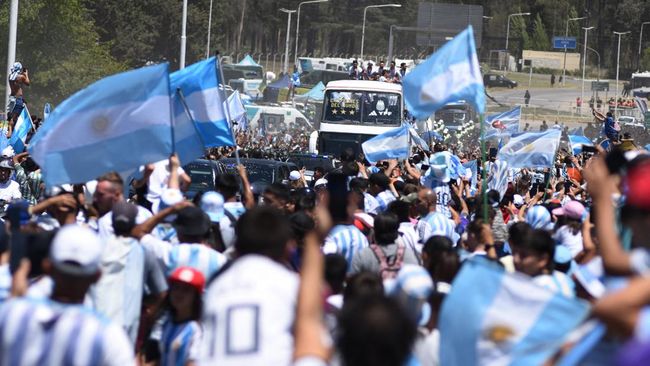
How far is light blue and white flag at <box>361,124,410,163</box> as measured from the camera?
19062mm

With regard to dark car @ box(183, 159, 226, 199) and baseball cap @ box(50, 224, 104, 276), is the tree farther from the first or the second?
baseball cap @ box(50, 224, 104, 276)

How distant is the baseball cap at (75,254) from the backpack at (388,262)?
11.8ft

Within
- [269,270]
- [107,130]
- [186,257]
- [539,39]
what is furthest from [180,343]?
[539,39]

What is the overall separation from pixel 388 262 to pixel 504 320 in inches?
141

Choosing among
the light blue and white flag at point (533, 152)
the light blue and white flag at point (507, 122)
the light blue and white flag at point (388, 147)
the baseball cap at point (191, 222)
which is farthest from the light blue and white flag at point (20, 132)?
the baseball cap at point (191, 222)

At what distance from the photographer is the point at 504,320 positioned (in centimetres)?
539

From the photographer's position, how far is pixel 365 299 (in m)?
4.23

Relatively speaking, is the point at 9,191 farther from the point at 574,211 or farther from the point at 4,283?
the point at 4,283

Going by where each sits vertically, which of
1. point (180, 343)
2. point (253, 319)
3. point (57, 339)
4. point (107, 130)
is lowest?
point (180, 343)

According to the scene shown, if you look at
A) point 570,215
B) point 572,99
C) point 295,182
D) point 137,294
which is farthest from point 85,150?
point 572,99

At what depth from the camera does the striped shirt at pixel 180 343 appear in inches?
262

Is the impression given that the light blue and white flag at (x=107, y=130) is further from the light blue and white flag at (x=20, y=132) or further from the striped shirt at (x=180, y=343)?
the light blue and white flag at (x=20, y=132)

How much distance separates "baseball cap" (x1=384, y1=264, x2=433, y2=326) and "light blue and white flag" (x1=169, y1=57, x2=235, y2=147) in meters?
6.05

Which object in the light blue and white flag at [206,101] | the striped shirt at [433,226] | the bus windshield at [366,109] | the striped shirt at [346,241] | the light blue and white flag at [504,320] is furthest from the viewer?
the bus windshield at [366,109]
